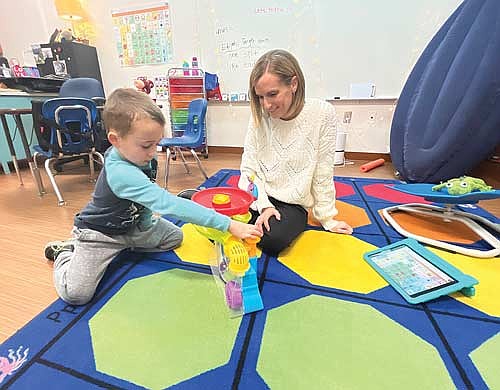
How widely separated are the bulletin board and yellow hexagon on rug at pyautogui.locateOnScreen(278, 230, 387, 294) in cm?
270

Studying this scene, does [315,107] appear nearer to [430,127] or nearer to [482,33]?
[430,127]

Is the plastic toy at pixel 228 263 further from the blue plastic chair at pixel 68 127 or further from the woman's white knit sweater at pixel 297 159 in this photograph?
the blue plastic chair at pixel 68 127

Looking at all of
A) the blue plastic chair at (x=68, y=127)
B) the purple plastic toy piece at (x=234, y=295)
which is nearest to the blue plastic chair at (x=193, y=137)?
the blue plastic chair at (x=68, y=127)

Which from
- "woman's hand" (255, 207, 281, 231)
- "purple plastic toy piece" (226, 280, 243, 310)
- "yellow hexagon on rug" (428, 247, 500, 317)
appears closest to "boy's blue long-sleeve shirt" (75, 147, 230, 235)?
"purple plastic toy piece" (226, 280, 243, 310)

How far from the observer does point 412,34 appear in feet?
7.02

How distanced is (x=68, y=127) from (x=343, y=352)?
1801mm

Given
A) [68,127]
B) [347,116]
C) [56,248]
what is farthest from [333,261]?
[347,116]

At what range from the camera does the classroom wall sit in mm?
2260

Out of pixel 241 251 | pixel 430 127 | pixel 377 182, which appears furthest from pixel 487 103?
pixel 241 251

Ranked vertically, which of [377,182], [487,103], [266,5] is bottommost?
[377,182]

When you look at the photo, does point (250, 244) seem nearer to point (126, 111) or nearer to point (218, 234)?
point (218, 234)

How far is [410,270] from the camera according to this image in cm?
86

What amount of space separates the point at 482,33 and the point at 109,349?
2158 millimetres

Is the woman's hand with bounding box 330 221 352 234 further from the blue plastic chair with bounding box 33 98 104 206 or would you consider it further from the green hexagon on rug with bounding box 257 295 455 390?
the blue plastic chair with bounding box 33 98 104 206
